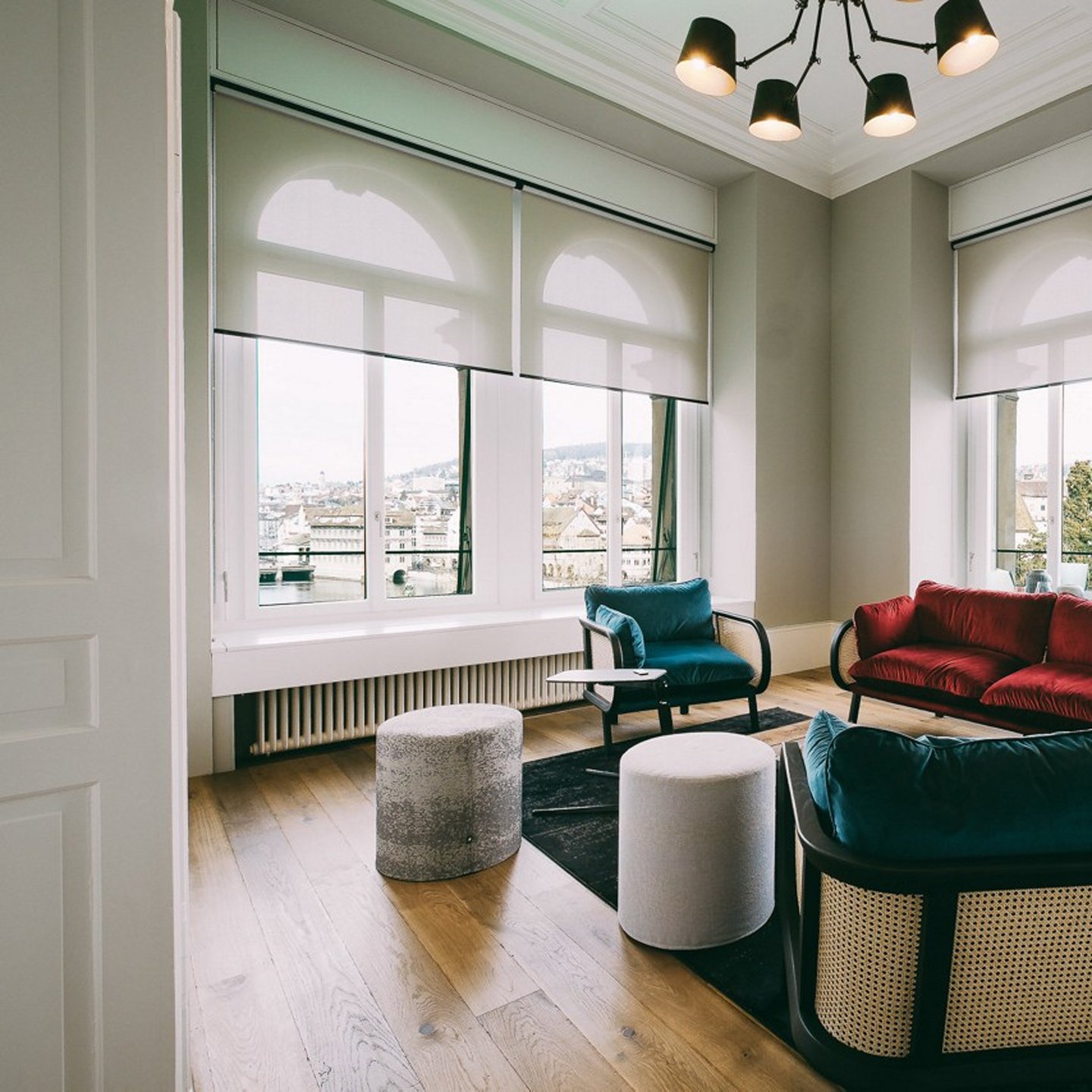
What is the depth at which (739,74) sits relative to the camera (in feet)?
13.7

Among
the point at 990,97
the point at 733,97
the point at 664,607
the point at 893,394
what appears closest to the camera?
the point at 664,607

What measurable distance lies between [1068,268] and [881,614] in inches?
102

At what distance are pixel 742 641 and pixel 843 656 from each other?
0.56 metres

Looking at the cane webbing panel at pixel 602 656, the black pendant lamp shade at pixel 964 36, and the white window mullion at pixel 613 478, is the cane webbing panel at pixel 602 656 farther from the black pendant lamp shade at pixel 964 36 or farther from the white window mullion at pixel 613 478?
the black pendant lamp shade at pixel 964 36

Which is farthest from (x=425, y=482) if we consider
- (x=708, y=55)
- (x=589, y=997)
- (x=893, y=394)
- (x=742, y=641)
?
(x=893, y=394)

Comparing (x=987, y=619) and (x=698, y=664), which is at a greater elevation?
(x=987, y=619)

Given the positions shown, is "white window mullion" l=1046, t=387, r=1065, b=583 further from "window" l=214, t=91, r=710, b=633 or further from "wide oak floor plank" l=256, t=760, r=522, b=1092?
"wide oak floor plank" l=256, t=760, r=522, b=1092

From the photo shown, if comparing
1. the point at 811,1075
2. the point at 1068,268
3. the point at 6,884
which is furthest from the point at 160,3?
the point at 1068,268

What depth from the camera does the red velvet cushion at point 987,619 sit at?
3564 mm

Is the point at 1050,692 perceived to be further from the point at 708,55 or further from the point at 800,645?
the point at 708,55

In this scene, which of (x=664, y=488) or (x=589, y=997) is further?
(x=664, y=488)

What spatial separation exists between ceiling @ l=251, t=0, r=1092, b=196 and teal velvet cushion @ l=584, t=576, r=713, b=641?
2.77 m

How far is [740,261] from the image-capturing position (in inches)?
196

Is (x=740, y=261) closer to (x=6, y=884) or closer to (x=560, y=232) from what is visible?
(x=560, y=232)
